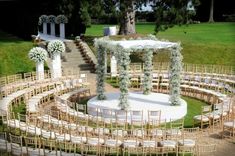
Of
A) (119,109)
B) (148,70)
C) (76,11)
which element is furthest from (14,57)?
(119,109)

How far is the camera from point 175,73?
63.8ft

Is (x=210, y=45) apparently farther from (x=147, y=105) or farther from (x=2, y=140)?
(x=2, y=140)

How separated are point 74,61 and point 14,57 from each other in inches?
170

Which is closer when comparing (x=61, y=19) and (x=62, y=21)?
(x=61, y=19)

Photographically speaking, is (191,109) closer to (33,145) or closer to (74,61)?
(33,145)

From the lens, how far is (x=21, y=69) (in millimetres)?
28859

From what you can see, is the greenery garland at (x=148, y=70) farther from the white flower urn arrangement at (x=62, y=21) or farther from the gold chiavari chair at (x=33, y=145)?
the white flower urn arrangement at (x=62, y=21)

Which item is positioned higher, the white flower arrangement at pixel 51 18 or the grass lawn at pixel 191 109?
the white flower arrangement at pixel 51 18

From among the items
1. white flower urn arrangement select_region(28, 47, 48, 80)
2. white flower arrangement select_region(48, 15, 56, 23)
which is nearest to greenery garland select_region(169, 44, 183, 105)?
white flower urn arrangement select_region(28, 47, 48, 80)

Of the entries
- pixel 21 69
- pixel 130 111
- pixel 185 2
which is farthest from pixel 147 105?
pixel 185 2

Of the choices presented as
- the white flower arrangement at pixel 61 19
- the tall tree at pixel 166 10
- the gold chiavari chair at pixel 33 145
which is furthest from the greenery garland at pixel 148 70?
the white flower arrangement at pixel 61 19

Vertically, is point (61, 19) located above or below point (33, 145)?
above

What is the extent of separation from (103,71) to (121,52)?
8.32ft

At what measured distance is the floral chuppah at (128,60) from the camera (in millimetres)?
18141
